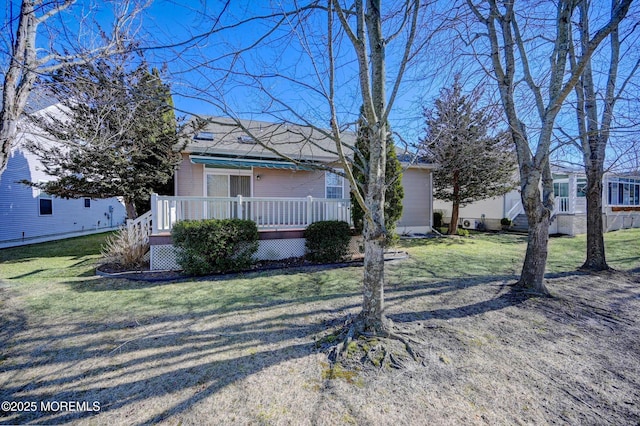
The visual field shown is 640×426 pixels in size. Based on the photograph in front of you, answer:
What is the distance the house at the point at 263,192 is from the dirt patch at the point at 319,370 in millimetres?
3178

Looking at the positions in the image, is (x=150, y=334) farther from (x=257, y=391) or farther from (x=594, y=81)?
(x=594, y=81)

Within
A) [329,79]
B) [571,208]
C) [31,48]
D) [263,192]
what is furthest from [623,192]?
[31,48]

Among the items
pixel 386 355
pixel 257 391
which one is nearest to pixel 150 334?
pixel 257 391

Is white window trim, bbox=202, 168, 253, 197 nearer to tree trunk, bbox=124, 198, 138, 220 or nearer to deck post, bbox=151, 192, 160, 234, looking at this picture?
tree trunk, bbox=124, 198, 138, 220

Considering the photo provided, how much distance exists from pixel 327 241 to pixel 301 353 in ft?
15.8

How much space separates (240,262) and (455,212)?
38.1 feet

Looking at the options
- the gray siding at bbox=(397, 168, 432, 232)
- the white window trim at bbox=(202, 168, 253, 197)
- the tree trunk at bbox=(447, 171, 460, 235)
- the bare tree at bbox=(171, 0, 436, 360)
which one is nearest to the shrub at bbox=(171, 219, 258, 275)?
the bare tree at bbox=(171, 0, 436, 360)

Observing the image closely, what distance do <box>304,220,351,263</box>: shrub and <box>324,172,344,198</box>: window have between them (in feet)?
14.1

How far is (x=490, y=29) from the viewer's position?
5008mm

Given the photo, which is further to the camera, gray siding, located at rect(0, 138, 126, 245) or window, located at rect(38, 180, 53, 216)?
window, located at rect(38, 180, 53, 216)

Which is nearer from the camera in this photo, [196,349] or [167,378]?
[167,378]

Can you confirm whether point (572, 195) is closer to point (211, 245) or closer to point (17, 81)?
point (211, 245)

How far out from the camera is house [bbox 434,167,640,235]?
14.5m

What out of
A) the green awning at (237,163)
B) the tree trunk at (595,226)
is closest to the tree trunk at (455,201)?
the tree trunk at (595,226)
